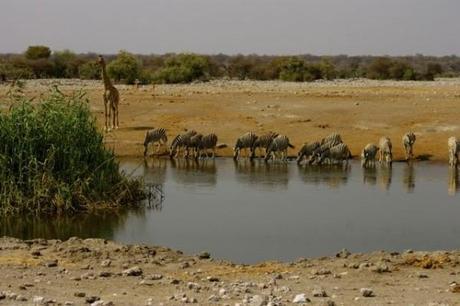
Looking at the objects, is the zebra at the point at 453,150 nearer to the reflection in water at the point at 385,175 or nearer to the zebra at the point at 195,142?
the reflection in water at the point at 385,175

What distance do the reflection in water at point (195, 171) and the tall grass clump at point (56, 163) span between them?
3.26 m

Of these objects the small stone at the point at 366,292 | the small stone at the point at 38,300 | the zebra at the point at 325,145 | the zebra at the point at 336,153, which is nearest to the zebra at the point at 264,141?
the zebra at the point at 325,145

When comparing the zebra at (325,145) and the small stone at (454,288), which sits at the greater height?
the zebra at (325,145)

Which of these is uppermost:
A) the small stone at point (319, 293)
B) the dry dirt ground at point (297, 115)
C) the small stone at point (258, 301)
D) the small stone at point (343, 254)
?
the dry dirt ground at point (297, 115)

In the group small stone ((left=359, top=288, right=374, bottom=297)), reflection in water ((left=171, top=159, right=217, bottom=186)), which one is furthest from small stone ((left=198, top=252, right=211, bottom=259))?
reflection in water ((left=171, top=159, right=217, bottom=186))

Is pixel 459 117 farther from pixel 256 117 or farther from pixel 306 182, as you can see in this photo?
pixel 306 182

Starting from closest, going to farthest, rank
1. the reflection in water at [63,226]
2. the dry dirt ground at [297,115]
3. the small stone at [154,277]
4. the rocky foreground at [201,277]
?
1. the rocky foreground at [201,277]
2. the small stone at [154,277]
3. the reflection in water at [63,226]
4. the dry dirt ground at [297,115]

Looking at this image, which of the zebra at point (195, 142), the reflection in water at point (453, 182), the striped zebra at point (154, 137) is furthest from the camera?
the striped zebra at point (154, 137)

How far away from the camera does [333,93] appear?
4138cm

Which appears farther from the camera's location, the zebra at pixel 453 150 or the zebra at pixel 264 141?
the zebra at pixel 264 141

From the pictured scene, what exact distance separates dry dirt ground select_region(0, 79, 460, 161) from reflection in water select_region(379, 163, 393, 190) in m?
1.93

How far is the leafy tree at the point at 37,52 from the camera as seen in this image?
70938 mm

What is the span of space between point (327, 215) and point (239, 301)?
24.4ft

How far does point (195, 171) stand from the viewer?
75.7ft
